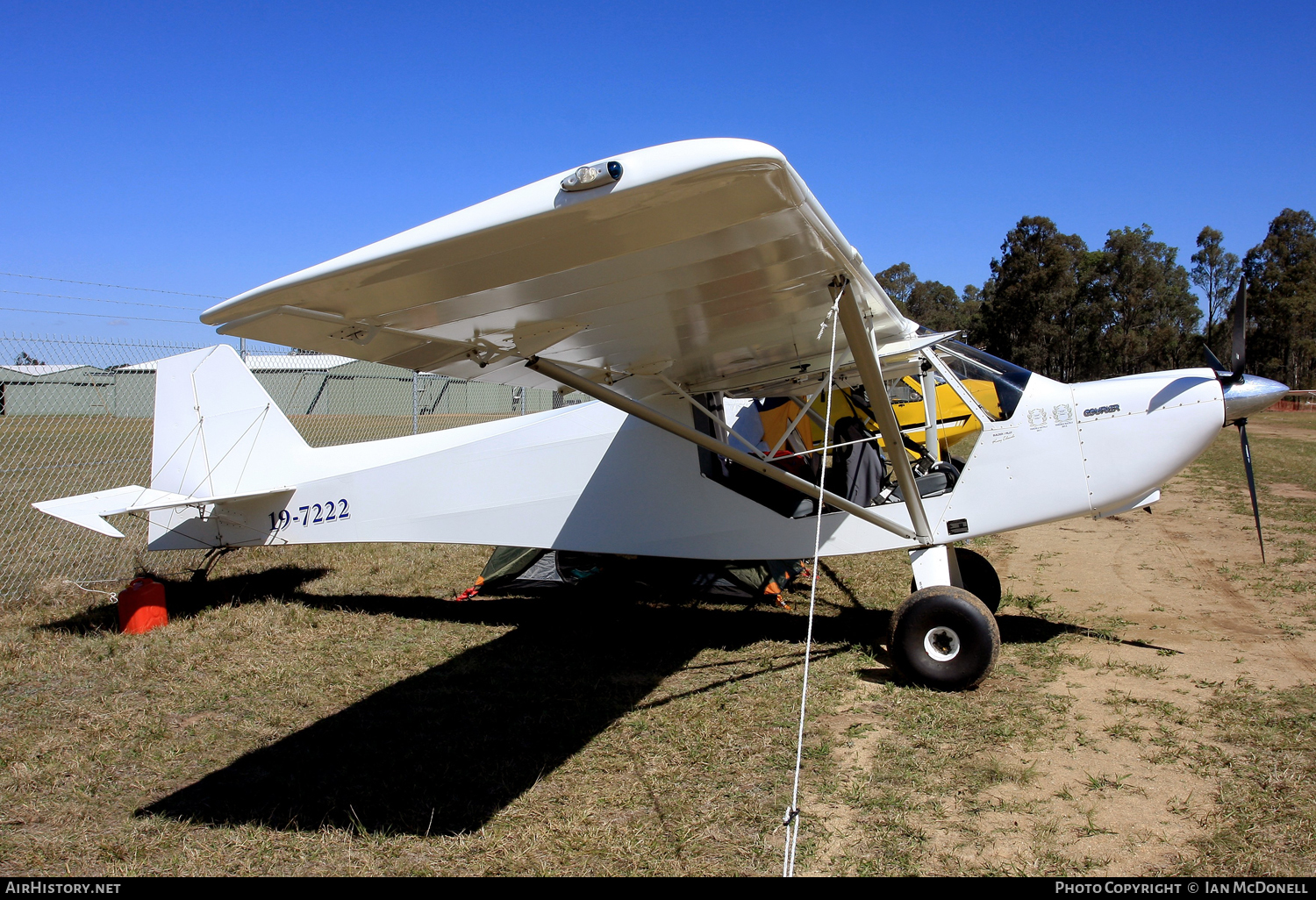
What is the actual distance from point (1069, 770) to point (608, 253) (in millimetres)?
3181

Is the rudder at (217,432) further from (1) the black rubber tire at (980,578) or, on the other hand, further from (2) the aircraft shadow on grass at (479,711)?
(1) the black rubber tire at (980,578)

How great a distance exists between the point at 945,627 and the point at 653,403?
2.66m

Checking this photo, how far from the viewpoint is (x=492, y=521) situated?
6.21 m

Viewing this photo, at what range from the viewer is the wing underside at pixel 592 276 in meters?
2.09

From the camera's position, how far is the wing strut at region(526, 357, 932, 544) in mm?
3645

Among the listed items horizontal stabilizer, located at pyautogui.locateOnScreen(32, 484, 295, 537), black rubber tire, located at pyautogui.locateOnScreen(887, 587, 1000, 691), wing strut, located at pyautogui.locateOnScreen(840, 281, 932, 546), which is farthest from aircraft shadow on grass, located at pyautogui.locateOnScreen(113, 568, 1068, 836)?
wing strut, located at pyautogui.locateOnScreen(840, 281, 932, 546)

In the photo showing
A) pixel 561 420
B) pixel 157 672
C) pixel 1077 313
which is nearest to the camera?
pixel 157 672

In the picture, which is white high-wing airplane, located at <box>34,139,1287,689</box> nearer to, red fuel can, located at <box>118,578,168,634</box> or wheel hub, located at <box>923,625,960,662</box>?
wheel hub, located at <box>923,625,960,662</box>

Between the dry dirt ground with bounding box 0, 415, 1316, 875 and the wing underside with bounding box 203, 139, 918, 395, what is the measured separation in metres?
2.07

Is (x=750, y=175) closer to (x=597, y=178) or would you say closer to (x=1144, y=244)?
(x=597, y=178)

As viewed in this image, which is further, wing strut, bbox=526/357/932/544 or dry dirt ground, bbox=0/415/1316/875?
wing strut, bbox=526/357/932/544

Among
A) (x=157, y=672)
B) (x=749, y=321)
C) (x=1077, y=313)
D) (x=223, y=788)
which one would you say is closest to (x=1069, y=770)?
(x=749, y=321)

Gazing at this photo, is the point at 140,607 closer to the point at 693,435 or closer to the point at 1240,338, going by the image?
the point at 693,435

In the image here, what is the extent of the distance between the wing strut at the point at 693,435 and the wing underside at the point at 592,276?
0.15 m
